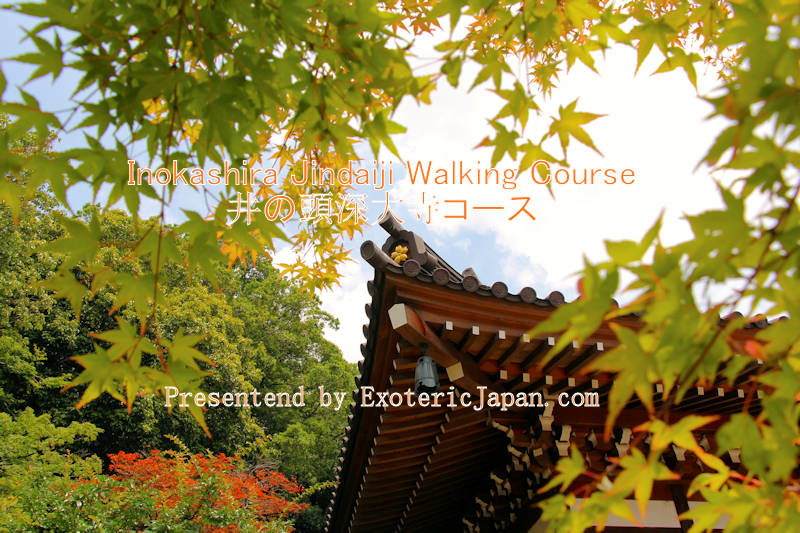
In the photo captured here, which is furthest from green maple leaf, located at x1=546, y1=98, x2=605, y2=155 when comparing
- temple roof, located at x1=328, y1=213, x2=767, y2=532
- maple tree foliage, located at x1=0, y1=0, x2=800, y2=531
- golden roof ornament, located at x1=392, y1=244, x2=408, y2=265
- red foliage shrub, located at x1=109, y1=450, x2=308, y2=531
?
red foliage shrub, located at x1=109, y1=450, x2=308, y2=531

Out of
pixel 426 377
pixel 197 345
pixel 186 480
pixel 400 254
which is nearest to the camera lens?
pixel 426 377

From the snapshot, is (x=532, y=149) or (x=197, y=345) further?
(x=197, y=345)

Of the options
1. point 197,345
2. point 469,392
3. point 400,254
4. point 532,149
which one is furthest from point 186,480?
point 197,345

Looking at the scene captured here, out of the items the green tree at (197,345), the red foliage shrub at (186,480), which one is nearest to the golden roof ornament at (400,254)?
the red foliage shrub at (186,480)

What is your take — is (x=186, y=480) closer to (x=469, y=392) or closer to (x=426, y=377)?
(x=469, y=392)

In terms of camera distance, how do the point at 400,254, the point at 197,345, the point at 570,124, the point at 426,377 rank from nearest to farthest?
the point at 570,124
the point at 426,377
the point at 400,254
the point at 197,345

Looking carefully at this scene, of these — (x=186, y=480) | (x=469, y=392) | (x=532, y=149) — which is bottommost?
(x=186, y=480)

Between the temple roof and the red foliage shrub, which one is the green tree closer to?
the red foliage shrub

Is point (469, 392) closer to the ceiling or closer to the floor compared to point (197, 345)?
closer to the floor

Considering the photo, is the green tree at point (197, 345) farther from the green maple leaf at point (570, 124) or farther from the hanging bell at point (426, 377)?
the green maple leaf at point (570, 124)

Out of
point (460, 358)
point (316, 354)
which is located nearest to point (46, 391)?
point (316, 354)

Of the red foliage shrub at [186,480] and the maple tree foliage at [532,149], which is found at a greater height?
the maple tree foliage at [532,149]

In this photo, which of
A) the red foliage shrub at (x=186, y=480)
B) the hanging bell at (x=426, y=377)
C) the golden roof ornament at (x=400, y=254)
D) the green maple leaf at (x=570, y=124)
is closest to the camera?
the green maple leaf at (x=570, y=124)

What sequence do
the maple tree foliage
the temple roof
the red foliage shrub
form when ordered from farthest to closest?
the red foliage shrub
the temple roof
the maple tree foliage
